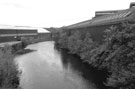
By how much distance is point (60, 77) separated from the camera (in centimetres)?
1209

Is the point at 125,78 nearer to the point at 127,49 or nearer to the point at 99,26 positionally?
the point at 127,49

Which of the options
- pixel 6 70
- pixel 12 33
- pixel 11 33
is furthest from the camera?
pixel 12 33

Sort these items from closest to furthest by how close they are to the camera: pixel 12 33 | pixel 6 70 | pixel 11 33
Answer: pixel 6 70 < pixel 11 33 < pixel 12 33

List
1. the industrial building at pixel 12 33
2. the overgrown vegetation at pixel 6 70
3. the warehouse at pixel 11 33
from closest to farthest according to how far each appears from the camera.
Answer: the overgrown vegetation at pixel 6 70 → the warehouse at pixel 11 33 → the industrial building at pixel 12 33

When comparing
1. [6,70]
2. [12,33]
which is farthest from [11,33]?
[6,70]

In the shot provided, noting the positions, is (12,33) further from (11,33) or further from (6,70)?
(6,70)

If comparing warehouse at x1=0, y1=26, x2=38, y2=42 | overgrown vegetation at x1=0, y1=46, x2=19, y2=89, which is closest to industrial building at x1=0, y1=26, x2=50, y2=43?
warehouse at x1=0, y1=26, x2=38, y2=42

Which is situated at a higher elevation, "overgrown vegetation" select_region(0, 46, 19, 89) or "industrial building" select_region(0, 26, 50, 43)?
"industrial building" select_region(0, 26, 50, 43)

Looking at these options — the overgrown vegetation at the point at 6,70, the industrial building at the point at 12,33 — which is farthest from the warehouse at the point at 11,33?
the overgrown vegetation at the point at 6,70

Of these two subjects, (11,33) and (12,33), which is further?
(12,33)

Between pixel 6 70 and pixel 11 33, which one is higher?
pixel 11 33

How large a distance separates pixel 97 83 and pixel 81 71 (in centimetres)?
337

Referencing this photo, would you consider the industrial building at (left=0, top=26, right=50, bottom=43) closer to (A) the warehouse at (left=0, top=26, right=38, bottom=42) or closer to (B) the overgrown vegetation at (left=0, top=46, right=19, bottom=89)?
(A) the warehouse at (left=0, top=26, right=38, bottom=42)

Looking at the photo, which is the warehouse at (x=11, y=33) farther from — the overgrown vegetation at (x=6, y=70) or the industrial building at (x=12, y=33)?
the overgrown vegetation at (x=6, y=70)
